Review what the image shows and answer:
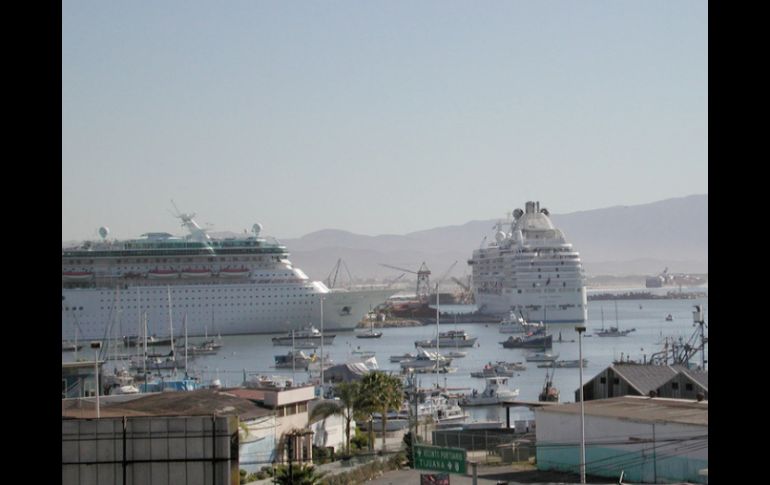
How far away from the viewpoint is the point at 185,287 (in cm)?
4844

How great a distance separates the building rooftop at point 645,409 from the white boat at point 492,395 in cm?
1526

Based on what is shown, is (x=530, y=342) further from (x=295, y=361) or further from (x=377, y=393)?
(x=377, y=393)

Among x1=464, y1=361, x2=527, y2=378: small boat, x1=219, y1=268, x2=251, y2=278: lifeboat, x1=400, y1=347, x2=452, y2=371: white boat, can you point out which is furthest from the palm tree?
x1=219, y1=268, x2=251, y2=278: lifeboat

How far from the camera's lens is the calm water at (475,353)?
1406 inches

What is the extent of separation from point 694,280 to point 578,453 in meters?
148

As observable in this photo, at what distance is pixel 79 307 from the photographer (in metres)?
47.2

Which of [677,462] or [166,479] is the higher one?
[166,479]

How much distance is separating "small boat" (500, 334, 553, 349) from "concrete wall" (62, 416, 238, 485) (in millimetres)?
44583

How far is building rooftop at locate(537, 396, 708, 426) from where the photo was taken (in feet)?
36.6

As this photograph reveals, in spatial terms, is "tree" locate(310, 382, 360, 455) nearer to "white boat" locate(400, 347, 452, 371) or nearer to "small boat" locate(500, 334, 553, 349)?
"white boat" locate(400, 347, 452, 371)
